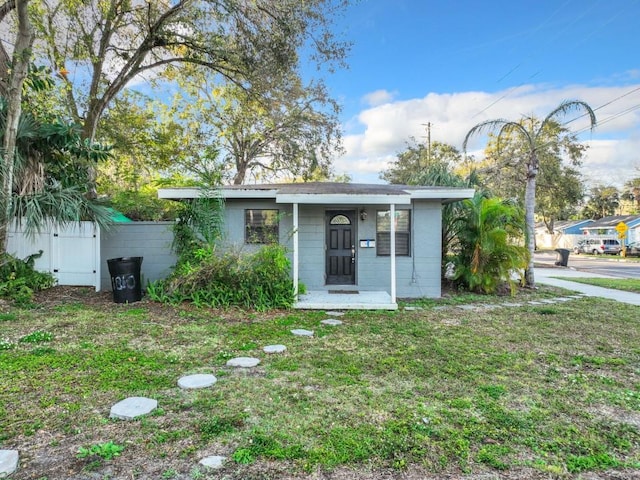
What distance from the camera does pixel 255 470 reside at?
6.90ft

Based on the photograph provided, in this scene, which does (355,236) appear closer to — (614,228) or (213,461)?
(213,461)

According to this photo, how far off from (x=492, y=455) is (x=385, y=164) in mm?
30954

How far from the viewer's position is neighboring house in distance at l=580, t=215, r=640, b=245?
1344 inches

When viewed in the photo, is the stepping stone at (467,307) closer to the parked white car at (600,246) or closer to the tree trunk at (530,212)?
the tree trunk at (530,212)

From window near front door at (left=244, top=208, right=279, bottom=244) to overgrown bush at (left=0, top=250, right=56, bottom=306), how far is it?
4296 millimetres

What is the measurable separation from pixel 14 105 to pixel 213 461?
24.3 feet

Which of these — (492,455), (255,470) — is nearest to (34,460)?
(255,470)

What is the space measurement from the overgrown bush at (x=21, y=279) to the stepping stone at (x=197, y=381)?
501 centimetres

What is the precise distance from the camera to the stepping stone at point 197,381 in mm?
3264

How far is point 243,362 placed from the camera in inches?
153

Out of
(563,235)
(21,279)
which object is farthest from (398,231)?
(563,235)

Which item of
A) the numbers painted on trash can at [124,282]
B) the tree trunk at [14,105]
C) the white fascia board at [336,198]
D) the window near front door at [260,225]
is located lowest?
the numbers painted on trash can at [124,282]

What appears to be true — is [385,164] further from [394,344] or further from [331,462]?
[331,462]

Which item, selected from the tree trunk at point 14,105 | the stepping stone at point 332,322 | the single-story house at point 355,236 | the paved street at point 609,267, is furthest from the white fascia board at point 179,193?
the paved street at point 609,267
